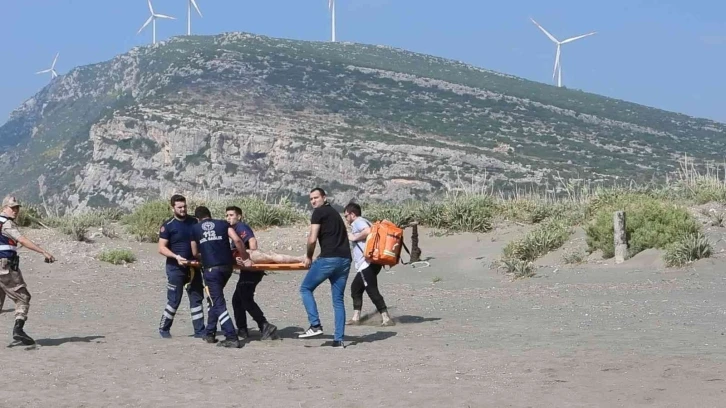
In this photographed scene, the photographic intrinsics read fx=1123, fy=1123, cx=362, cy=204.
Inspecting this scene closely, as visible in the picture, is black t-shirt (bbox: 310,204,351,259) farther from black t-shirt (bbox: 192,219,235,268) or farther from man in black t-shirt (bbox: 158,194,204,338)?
man in black t-shirt (bbox: 158,194,204,338)

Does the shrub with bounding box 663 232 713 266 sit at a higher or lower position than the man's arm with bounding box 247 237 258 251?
lower

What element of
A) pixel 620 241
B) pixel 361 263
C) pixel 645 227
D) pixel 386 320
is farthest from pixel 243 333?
pixel 645 227

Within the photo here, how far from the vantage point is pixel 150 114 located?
7256 centimetres

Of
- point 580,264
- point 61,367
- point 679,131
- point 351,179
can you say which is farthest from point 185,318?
point 679,131

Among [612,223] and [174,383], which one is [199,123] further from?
[174,383]

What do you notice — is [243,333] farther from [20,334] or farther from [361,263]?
[20,334]

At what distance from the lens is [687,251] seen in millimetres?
19859

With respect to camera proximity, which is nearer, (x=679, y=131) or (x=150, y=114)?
(x=150, y=114)

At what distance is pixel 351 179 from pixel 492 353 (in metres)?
52.0

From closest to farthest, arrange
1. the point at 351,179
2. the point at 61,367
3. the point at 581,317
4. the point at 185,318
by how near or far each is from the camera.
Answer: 1. the point at 61,367
2. the point at 581,317
3. the point at 185,318
4. the point at 351,179

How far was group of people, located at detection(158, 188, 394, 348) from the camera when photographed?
40.0 feet

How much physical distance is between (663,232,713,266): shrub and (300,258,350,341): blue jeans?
9277 mm

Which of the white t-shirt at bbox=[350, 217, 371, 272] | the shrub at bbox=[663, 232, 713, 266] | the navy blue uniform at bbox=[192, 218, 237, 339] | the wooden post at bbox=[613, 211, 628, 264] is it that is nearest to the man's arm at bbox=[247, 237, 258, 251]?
the navy blue uniform at bbox=[192, 218, 237, 339]

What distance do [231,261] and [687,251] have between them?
34.0 ft
